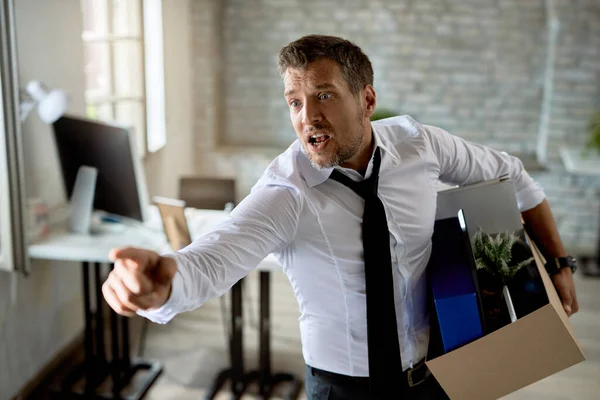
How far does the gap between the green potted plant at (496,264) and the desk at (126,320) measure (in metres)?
1.41

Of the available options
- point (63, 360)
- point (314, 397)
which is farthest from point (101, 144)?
point (314, 397)

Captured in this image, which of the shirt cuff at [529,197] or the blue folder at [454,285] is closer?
the blue folder at [454,285]

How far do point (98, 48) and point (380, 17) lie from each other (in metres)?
2.17

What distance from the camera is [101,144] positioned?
2705 mm

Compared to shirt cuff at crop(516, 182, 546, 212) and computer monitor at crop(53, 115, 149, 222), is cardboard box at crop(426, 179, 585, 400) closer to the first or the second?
shirt cuff at crop(516, 182, 546, 212)

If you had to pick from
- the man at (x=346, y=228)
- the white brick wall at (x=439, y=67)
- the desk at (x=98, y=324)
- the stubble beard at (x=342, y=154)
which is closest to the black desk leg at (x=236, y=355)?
the desk at (x=98, y=324)

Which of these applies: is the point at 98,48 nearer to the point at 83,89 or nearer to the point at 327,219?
the point at 83,89

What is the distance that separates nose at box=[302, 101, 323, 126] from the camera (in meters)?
1.31

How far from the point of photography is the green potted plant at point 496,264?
135 centimetres

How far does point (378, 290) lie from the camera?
1.39 meters

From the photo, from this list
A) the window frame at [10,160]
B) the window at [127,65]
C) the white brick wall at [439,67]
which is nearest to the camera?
the window frame at [10,160]

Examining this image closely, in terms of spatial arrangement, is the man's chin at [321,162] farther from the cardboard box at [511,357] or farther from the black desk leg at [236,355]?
the black desk leg at [236,355]

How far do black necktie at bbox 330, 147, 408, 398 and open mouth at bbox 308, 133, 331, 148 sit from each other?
0.08 m

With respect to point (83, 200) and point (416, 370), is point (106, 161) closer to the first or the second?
point (83, 200)
